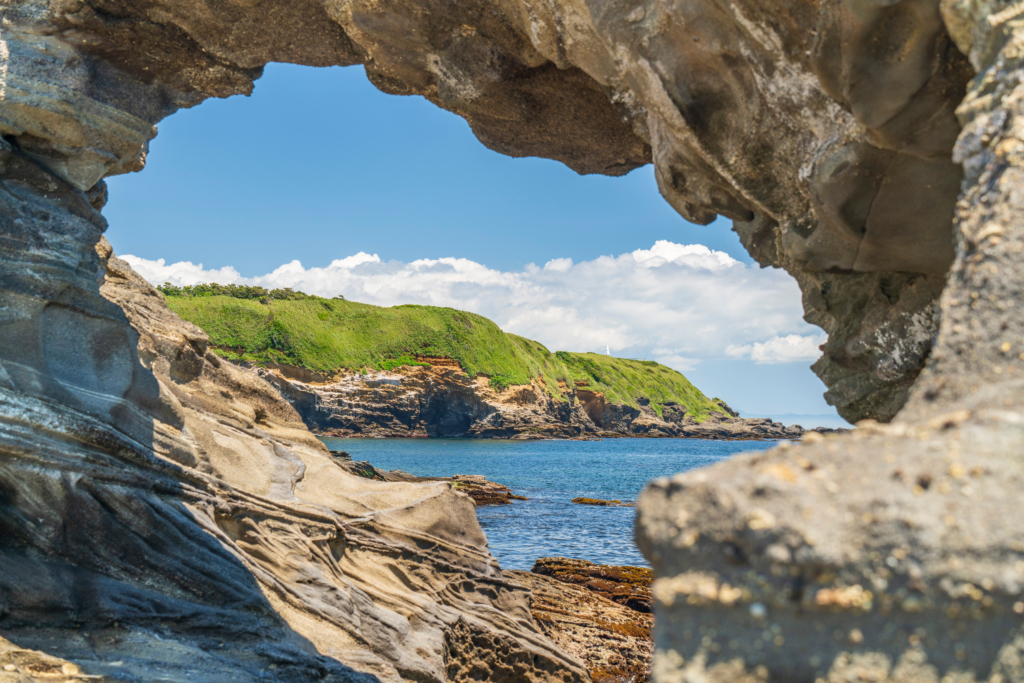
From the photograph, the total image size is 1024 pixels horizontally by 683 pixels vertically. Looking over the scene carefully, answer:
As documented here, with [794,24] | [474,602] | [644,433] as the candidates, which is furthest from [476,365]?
[794,24]

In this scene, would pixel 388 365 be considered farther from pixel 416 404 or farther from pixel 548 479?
pixel 548 479

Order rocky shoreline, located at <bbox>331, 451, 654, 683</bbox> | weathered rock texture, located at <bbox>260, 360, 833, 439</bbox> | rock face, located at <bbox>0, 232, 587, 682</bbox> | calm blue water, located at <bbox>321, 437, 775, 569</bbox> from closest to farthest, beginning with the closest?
rock face, located at <bbox>0, 232, 587, 682</bbox> < rocky shoreline, located at <bbox>331, 451, 654, 683</bbox> < calm blue water, located at <bbox>321, 437, 775, 569</bbox> < weathered rock texture, located at <bbox>260, 360, 833, 439</bbox>

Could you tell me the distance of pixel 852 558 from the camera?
50.8 inches

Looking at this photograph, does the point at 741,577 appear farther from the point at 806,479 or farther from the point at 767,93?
the point at 767,93

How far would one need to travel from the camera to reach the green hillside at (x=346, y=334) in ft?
227

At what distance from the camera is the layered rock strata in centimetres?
333

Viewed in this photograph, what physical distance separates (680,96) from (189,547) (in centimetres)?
549

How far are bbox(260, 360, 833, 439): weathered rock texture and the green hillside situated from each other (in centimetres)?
157

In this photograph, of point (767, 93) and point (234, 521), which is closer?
point (767, 93)

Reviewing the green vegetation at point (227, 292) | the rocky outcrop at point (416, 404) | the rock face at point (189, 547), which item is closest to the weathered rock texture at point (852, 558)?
the rock face at point (189, 547)

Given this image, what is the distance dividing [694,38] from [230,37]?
4.94m

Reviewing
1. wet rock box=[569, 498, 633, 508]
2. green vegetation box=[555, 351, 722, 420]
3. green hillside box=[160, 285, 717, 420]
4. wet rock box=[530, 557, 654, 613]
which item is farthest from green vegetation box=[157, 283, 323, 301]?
wet rock box=[530, 557, 654, 613]

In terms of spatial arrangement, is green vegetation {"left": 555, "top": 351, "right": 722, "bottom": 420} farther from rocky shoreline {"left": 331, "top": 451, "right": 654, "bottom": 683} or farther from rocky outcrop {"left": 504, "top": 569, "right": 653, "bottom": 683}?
rocky outcrop {"left": 504, "top": 569, "right": 653, "bottom": 683}

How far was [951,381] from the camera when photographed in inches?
67.0
